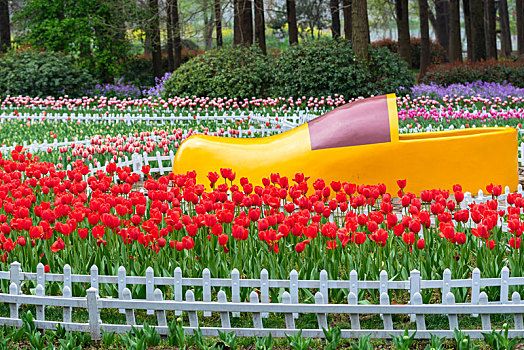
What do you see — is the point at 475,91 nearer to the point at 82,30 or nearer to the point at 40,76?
the point at 40,76

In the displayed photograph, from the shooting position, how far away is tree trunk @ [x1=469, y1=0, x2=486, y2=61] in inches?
1030

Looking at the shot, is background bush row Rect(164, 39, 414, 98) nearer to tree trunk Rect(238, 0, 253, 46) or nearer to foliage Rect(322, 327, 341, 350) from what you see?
tree trunk Rect(238, 0, 253, 46)

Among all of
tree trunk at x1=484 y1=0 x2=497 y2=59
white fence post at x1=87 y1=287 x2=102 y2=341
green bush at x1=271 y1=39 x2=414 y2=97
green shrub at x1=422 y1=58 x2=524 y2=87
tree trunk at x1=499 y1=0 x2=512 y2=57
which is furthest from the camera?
tree trunk at x1=499 y1=0 x2=512 y2=57

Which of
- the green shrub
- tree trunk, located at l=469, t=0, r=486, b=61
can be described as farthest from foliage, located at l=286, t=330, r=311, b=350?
tree trunk, located at l=469, t=0, r=486, b=61

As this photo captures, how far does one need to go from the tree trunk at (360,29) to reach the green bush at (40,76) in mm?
9791

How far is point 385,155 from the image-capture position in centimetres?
816

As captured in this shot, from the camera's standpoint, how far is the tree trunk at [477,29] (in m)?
26.2

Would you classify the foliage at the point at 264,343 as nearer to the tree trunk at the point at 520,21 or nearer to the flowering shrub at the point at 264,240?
the flowering shrub at the point at 264,240

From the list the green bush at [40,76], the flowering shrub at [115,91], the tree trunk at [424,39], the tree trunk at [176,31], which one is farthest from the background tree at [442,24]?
the green bush at [40,76]

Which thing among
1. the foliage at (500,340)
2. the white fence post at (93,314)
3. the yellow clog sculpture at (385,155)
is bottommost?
the foliage at (500,340)

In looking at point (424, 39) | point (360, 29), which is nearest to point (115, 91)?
point (360, 29)

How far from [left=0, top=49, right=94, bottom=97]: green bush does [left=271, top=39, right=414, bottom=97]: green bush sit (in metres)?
7.96

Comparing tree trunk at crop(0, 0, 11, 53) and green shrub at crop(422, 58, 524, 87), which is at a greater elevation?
tree trunk at crop(0, 0, 11, 53)

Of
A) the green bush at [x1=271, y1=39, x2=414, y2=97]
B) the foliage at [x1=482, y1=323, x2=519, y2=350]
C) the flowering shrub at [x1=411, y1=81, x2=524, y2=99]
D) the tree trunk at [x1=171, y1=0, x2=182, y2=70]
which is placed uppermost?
the tree trunk at [x1=171, y1=0, x2=182, y2=70]
